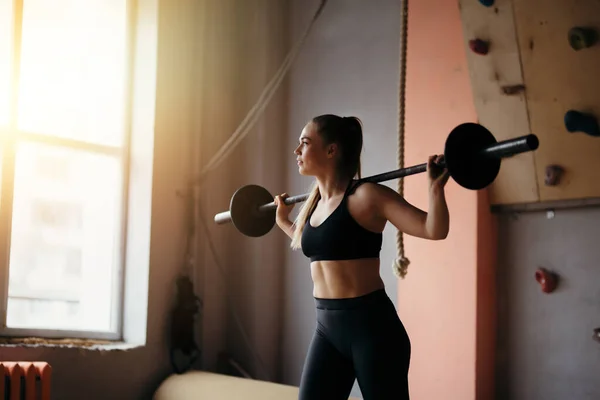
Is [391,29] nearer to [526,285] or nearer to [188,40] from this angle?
[188,40]

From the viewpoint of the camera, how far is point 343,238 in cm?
177

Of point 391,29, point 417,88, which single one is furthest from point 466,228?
point 391,29

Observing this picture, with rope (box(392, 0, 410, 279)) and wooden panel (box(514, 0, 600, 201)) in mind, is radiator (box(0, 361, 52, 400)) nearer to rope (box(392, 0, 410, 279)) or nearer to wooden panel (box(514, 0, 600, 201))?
rope (box(392, 0, 410, 279))

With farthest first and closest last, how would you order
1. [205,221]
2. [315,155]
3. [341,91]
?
1. [205,221]
2. [341,91]
3. [315,155]

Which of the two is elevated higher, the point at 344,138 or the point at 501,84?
the point at 501,84

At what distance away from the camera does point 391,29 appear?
2994mm

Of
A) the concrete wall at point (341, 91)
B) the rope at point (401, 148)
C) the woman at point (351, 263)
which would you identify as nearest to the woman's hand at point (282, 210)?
the woman at point (351, 263)

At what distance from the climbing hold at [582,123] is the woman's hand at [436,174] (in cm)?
69

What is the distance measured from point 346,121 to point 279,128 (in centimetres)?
159

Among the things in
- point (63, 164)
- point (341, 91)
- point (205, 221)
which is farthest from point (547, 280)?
point (63, 164)

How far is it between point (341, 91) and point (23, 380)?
1.86 metres

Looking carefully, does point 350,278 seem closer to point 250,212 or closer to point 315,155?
point 315,155

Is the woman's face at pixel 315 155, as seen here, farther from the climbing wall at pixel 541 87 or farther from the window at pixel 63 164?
the window at pixel 63 164

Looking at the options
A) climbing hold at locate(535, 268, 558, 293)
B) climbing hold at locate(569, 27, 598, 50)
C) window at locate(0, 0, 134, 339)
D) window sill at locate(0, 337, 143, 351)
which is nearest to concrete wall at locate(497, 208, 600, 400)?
climbing hold at locate(535, 268, 558, 293)
